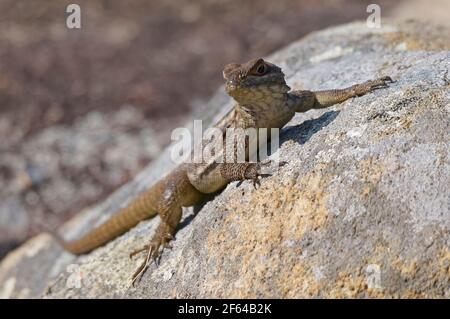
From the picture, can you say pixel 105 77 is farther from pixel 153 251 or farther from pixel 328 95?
pixel 328 95

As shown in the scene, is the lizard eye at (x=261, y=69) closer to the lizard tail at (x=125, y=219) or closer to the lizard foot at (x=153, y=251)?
the lizard foot at (x=153, y=251)

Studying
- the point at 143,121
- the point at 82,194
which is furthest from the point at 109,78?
the point at 82,194

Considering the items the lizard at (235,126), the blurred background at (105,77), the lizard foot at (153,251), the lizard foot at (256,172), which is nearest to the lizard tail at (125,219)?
the lizard at (235,126)

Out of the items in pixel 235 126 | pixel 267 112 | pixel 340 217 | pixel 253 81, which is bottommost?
pixel 340 217

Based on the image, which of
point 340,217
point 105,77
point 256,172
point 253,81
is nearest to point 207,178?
point 256,172

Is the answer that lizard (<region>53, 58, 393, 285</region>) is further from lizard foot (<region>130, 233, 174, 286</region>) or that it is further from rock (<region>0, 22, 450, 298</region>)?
rock (<region>0, 22, 450, 298</region>)

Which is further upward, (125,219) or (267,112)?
(267,112)
